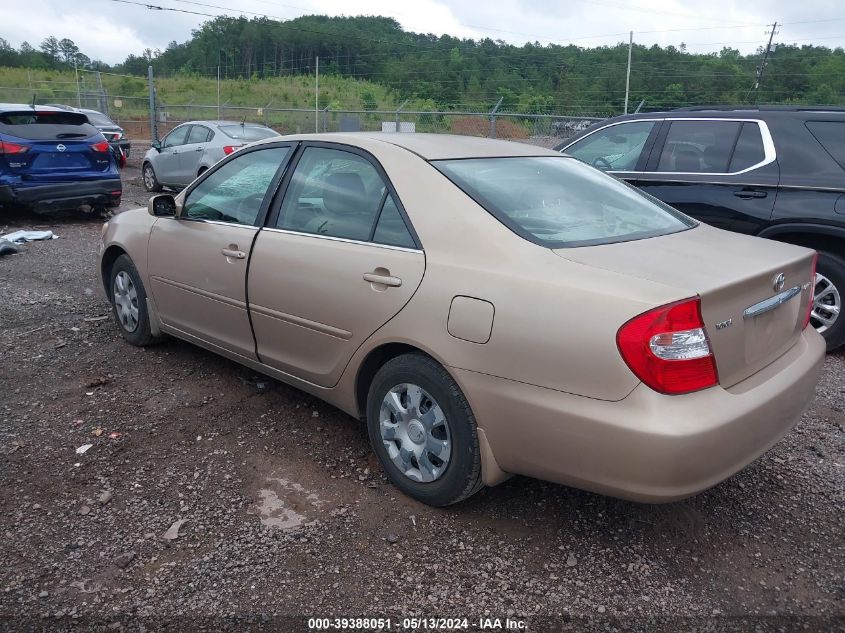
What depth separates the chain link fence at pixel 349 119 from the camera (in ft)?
55.1

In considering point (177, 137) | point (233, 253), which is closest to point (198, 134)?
point (177, 137)

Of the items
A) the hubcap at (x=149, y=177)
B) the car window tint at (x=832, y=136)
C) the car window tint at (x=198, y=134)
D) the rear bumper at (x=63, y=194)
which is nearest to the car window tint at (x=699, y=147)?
the car window tint at (x=832, y=136)

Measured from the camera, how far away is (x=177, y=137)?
1420cm

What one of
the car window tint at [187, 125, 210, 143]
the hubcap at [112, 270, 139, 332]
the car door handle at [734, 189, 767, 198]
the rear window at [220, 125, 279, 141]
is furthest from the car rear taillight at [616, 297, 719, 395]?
the car window tint at [187, 125, 210, 143]

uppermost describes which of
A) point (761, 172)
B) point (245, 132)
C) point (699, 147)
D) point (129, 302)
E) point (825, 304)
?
point (699, 147)

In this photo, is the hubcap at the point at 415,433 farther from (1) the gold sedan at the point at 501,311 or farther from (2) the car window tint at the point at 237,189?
(2) the car window tint at the point at 237,189

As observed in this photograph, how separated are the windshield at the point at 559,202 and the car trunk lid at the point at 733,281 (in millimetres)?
156

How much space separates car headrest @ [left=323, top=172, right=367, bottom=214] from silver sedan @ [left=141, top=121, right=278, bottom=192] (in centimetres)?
989

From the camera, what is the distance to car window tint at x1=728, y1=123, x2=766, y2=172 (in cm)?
539

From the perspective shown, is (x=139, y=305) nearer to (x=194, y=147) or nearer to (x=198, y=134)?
(x=194, y=147)

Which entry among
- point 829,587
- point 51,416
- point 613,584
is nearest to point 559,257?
point 613,584

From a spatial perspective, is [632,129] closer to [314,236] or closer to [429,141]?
[429,141]

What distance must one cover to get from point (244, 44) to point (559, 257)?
63.8 metres

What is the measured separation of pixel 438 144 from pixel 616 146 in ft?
10.6
